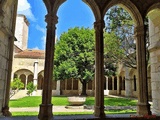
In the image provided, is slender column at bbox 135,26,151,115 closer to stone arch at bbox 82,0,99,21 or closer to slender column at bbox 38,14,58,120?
stone arch at bbox 82,0,99,21

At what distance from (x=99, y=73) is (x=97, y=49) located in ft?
1.78

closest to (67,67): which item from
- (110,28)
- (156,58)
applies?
(110,28)

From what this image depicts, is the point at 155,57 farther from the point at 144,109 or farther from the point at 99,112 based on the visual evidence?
the point at 99,112

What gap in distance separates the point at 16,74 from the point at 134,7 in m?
20.5

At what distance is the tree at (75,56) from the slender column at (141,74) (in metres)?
12.6

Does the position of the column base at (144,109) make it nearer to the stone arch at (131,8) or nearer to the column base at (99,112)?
the column base at (99,112)

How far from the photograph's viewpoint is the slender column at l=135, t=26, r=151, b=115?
3605mm

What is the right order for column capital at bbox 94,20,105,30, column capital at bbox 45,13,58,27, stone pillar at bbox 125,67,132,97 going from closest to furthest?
column capital at bbox 45,13,58,27
column capital at bbox 94,20,105,30
stone pillar at bbox 125,67,132,97

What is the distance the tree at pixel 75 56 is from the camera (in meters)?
16.6

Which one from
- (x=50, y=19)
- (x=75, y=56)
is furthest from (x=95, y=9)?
(x=75, y=56)

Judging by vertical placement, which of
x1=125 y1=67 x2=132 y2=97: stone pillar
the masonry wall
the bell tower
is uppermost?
the bell tower

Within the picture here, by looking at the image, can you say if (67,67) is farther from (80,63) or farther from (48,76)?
(48,76)

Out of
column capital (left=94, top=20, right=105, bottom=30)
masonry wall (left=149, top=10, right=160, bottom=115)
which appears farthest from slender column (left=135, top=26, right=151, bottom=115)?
column capital (left=94, top=20, right=105, bottom=30)

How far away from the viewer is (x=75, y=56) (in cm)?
1752
